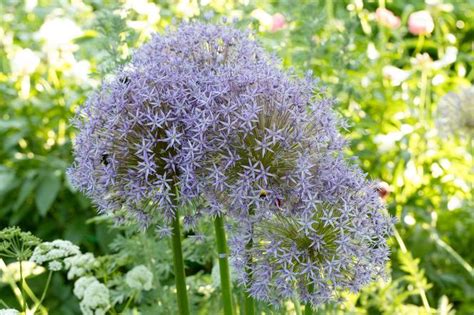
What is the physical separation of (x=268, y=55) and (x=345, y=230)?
1.57ft

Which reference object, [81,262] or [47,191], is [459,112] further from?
[81,262]

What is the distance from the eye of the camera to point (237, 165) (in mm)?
1602

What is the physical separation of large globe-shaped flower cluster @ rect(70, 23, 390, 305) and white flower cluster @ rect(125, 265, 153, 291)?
0.80 metres

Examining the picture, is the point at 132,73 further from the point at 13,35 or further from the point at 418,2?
the point at 418,2

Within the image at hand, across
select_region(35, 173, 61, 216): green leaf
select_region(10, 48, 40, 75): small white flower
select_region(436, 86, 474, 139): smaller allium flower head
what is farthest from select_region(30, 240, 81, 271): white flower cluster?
select_region(10, 48, 40, 75): small white flower

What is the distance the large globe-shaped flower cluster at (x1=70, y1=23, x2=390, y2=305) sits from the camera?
1562mm

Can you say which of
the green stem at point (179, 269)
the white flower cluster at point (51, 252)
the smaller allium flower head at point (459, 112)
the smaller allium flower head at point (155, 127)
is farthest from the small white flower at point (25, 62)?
the green stem at point (179, 269)

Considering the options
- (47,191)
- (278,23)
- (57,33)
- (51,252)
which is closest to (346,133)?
(278,23)

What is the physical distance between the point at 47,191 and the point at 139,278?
4.95 feet

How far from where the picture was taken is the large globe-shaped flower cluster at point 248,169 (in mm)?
1562

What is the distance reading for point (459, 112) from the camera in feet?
12.6

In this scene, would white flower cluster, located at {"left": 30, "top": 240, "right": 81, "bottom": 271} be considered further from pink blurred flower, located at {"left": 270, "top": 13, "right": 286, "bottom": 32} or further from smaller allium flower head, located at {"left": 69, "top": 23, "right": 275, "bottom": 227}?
pink blurred flower, located at {"left": 270, "top": 13, "right": 286, "bottom": 32}

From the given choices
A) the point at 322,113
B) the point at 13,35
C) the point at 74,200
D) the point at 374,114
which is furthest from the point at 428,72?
the point at 322,113

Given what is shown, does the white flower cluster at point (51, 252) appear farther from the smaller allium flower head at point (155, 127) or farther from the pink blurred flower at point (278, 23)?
the pink blurred flower at point (278, 23)
